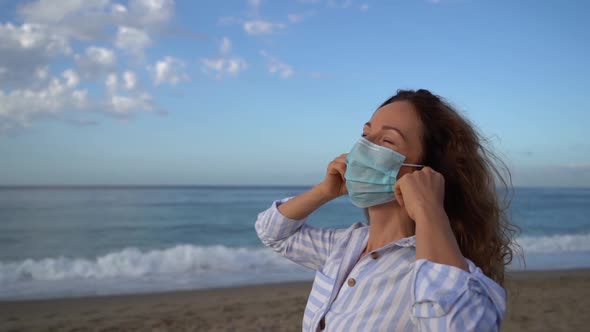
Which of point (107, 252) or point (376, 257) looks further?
point (107, 252)

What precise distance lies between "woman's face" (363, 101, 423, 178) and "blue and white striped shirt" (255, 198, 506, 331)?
31 centimetres

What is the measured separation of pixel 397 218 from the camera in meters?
1.72

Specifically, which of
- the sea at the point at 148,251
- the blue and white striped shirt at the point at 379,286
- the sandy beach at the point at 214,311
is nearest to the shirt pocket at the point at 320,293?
the blue and white striped shirt at the point at 379,286

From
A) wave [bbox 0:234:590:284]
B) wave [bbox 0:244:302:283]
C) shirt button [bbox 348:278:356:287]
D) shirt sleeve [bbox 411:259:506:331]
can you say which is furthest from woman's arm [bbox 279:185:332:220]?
wave [bbox 0:244:302:283]

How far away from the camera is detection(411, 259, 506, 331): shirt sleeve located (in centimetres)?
118

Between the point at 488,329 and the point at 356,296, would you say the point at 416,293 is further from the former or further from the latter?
the point at 356,296

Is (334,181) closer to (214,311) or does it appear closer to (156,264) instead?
(214,311)

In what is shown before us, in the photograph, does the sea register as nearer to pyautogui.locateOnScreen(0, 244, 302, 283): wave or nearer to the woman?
pyautogui.locateOnScreen(0, 244, 302, 283): wave

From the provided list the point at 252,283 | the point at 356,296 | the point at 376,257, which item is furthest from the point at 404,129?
the point at 252,283

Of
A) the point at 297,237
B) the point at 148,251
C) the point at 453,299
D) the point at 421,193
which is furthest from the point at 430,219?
the point at 148,251

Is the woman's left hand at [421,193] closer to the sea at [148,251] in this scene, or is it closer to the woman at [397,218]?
the woman at [397,218]

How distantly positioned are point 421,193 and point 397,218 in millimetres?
345

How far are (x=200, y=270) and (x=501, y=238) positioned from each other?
9642 mm

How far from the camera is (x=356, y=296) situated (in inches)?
60.5
